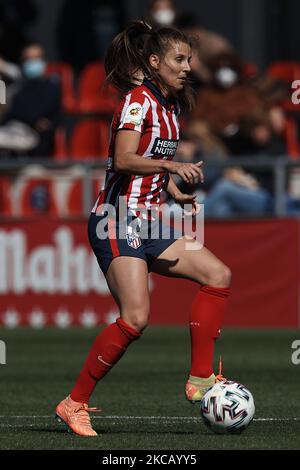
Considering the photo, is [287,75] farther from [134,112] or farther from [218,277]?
[134,112]

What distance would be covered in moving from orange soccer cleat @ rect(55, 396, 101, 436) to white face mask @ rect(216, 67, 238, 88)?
1007 centimetres

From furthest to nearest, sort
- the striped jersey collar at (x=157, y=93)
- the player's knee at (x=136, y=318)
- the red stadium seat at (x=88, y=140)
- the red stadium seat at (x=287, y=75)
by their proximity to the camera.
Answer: the red stadium seat at (x=287, y=75)
the red stadium seat at (x=88, y=140)
the striped jersey collar at (x=157, y=93)
the player's knee at (x=136, y=318)

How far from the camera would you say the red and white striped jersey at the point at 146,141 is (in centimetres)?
786

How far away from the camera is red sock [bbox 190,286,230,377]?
8.17 m

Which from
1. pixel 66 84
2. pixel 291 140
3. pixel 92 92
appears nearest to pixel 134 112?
pixel 291 140

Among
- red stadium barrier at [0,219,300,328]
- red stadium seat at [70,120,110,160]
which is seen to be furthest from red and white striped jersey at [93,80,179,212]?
red stadium seat at [70,120,110,160]

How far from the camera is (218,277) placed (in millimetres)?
8117

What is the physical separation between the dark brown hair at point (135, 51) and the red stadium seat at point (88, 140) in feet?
33.2

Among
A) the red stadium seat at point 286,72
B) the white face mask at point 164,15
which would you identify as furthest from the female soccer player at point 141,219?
A: the red stadium seat at point 286,72

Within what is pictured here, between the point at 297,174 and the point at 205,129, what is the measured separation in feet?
6.03

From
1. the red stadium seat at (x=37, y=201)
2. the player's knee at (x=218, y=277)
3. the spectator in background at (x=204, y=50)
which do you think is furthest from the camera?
the spectator in background at (x=204, y=50)

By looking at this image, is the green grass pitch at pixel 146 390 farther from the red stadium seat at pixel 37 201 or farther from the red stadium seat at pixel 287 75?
the red stadium seat at pixel 287 75

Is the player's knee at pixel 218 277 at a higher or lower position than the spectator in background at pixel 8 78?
lower

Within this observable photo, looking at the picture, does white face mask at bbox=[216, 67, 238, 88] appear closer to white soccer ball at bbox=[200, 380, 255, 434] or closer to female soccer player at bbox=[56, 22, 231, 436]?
female soccer player at bbox=[56, 22, 231, 436]
